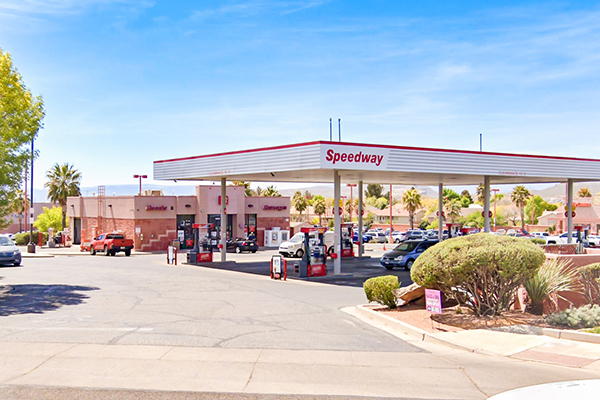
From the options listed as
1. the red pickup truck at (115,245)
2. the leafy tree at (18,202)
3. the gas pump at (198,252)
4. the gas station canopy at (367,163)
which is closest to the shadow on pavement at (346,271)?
the gas pump at (198,252)

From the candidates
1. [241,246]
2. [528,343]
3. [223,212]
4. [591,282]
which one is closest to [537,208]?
[241,246]

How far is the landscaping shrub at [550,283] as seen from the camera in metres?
14.3

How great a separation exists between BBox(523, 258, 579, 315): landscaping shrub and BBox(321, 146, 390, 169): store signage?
37.5ft

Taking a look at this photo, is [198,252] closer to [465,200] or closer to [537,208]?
[537,208]

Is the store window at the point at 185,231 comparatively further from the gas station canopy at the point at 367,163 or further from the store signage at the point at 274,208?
the gas station canopy at the point at 367,163

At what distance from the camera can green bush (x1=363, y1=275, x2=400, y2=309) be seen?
1602 centimetres

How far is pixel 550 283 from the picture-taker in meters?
14.4

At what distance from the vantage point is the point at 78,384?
29.8 feet

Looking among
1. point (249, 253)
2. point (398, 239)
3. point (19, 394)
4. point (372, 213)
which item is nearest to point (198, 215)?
point (249, 253)

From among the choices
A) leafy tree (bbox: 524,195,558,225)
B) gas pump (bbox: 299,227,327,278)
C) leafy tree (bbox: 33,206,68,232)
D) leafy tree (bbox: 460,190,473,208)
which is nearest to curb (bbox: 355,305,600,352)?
gas pump (bbox: 299,227,327,278)

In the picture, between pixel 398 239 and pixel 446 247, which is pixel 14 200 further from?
pixel 398 239

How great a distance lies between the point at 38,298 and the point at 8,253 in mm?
15010

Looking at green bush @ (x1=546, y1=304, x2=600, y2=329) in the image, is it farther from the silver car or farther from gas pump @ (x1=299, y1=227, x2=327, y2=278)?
the silver car

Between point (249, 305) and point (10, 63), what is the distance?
37.2 ft
